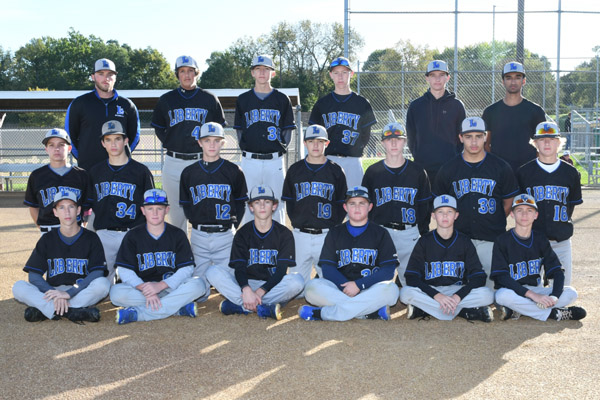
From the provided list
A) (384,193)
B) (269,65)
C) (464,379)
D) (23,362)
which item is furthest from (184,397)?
(269,65)

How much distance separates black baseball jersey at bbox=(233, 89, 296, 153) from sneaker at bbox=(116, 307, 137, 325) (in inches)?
84.9

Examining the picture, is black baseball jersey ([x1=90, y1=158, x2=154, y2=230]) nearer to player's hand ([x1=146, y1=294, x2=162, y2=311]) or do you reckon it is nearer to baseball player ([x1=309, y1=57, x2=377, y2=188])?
player's hand ([x1=146, y1=294, x2=162, y2=311])

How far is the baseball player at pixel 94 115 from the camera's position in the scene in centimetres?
573

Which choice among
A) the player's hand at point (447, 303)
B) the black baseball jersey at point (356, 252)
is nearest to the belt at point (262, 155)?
the black baseball jersey at point (356, 252)

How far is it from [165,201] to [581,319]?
3.65 metres

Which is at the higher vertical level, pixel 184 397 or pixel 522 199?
pixel 522 199

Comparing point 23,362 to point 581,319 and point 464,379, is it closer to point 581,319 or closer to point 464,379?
point 464,379

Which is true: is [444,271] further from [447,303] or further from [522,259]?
[522,259]

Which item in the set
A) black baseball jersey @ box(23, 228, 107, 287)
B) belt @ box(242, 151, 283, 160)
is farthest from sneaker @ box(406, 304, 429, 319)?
black baseball jersey @ box(23, 228, 107, 287)

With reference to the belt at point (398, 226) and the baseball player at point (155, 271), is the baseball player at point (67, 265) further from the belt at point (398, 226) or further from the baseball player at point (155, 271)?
the belt at point (398, 226)

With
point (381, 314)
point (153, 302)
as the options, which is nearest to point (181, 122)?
point (153, 302)

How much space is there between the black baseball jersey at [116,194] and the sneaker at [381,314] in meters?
2.39

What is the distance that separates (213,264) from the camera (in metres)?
5.67

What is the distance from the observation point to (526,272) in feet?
15.9
